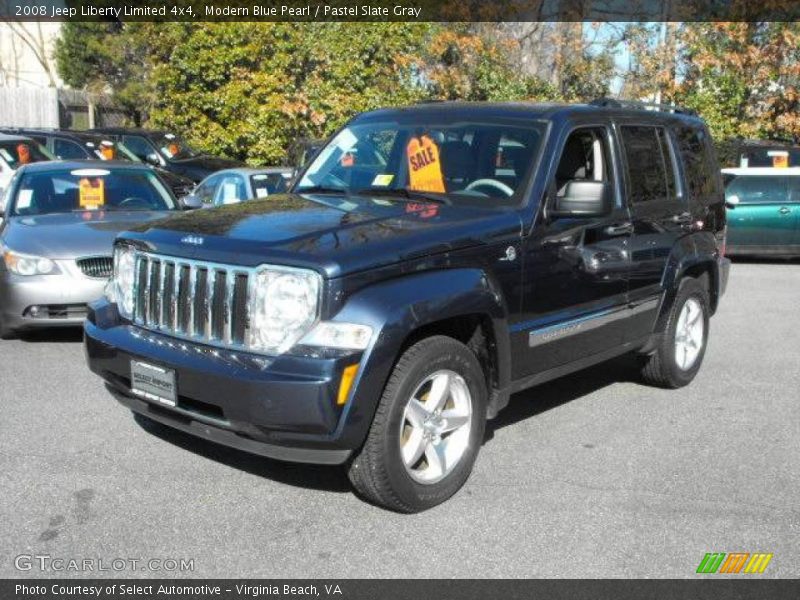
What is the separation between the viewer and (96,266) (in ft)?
25.2

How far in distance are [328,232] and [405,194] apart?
1021 millimetres

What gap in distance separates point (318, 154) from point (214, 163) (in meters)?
12.8

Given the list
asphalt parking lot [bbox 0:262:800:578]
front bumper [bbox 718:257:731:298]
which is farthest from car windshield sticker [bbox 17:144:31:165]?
front bumper [bbox 718:257:731:298]

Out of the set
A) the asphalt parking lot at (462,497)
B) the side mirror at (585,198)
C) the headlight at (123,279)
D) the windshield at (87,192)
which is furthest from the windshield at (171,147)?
the side mirror at (585,198)

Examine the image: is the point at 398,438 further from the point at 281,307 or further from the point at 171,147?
the point at 171,147

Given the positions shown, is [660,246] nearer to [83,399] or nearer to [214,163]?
[83,399]

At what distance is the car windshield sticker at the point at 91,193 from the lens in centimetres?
894

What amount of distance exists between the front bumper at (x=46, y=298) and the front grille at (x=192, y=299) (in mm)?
3076

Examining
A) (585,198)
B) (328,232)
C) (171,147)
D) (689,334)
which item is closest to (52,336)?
(328,232)

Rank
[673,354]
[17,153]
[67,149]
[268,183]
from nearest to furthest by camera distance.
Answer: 1. [673,354]
2. [268,183]
3. [17,153]
4. [67,149]

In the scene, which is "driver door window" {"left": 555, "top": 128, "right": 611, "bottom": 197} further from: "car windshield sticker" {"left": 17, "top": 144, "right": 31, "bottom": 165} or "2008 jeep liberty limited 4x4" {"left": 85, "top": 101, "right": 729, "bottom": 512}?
"car windshield sticker" {"left": 17, "top": 144, "right": 31, "bottom": 165}

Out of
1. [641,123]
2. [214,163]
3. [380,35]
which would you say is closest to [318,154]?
[641,123]
